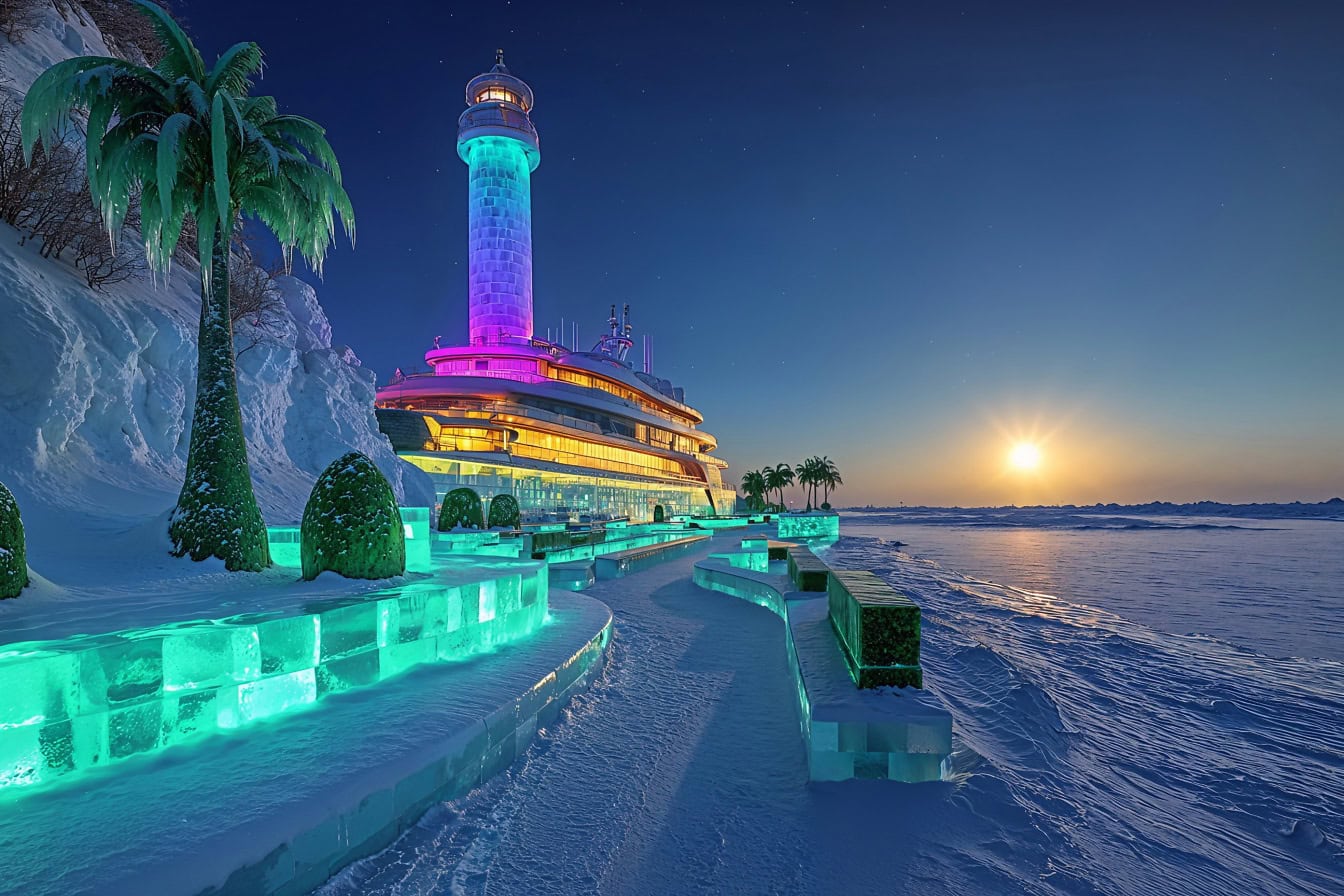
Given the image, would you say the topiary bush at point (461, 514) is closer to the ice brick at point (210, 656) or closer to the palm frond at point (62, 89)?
the palm frond at point (62, 89)

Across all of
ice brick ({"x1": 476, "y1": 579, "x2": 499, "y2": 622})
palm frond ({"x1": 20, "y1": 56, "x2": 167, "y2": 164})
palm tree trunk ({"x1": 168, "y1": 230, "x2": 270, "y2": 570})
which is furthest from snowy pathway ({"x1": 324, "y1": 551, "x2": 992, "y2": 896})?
palm frond ({"x1": 20, "y1": 56, "x2": 167, "y2": 164})

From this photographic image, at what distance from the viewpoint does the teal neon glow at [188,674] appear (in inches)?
156

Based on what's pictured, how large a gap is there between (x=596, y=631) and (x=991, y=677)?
19.1 feet

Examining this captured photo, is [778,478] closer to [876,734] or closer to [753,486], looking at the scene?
[753,486]

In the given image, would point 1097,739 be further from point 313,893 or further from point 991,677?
point 313,893

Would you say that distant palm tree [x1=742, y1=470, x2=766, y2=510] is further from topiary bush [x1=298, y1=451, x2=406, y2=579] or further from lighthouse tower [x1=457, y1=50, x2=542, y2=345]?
topiary bush [x1=298, y1=451, x2=406, y2=579]

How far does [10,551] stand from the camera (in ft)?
19.8

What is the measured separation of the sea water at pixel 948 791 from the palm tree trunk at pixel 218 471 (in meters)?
5.75

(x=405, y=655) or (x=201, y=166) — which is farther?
(x=201, y=166)

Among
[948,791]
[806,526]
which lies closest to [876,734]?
[948,791]

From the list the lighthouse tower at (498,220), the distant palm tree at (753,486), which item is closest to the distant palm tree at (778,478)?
the distant palm tree at (753,486)

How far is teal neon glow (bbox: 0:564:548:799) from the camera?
3.96m

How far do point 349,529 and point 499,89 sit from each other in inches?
2736

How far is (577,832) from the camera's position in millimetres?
4094
